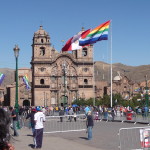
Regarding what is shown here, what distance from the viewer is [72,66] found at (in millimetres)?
79000

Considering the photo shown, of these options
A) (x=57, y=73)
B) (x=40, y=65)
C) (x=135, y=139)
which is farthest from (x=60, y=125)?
(x=57, y=73)

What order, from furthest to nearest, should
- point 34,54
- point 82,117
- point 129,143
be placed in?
point 34,54 → point 82,117 → point 129,143

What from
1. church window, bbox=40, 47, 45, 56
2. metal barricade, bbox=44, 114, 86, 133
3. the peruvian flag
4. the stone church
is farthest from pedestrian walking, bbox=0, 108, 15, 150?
church window, bbox=40, 47, 45, 56

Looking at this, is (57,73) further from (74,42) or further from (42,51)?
(74,42)

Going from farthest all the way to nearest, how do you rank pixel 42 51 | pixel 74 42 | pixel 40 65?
pixel 42 51, pixel 40 65, pixel 74 42

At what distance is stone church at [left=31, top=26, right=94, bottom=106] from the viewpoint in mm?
77062

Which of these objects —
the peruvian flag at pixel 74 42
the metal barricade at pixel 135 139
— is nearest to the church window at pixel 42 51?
the peruvian flag at pixel 74 42

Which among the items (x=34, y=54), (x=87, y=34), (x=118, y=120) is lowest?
(x=118, y=120)

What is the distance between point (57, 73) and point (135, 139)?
67.2 metres

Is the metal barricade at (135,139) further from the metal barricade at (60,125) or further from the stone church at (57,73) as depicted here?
the stone church at (57,73)

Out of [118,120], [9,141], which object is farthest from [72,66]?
[9,141]

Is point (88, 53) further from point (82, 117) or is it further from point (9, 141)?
point (9, 141)

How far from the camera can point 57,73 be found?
79000 mm

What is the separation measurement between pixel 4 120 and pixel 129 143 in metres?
10.3
